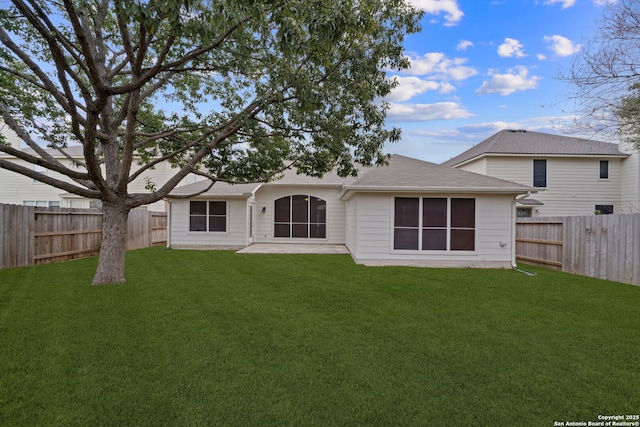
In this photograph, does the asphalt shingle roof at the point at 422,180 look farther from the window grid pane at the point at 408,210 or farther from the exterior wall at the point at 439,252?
the window grid pane at the point at 408,210

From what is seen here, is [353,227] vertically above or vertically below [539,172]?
below

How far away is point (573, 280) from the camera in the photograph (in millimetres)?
7953

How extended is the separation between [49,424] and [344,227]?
13.8 m

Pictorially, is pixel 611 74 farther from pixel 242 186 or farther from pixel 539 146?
pixel 242 186

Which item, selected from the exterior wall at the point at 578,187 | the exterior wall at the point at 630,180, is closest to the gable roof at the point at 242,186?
the exterior wall at the point at 578,187

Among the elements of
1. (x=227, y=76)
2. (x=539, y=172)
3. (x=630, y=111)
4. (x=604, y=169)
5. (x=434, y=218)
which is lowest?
(x=434, y=218)

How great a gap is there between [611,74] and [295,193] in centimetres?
1149

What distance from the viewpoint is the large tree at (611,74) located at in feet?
26.1

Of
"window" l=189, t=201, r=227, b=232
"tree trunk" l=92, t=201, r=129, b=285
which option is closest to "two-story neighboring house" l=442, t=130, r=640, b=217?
"window" l=189, t=201, r=227, b=232

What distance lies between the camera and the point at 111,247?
279 inches

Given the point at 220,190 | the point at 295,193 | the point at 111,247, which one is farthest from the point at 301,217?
the point at 111,247

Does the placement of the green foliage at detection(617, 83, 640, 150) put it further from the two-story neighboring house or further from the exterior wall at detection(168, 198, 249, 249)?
the exterior wall at detection(168, 198, 249, 249)

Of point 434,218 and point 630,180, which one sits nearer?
point 434,218

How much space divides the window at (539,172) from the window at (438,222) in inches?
401
